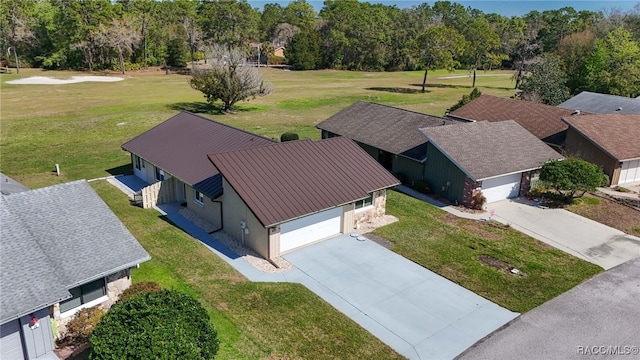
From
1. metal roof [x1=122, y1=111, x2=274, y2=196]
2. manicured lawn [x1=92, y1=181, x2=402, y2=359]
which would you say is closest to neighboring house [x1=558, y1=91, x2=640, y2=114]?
metal roof [x1=122, y1=111, x2=274, y2=196]

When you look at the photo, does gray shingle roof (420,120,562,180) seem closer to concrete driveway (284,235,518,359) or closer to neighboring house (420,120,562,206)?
neighboring house (420,120,562,206)

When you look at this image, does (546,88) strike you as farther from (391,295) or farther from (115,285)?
(115,285)

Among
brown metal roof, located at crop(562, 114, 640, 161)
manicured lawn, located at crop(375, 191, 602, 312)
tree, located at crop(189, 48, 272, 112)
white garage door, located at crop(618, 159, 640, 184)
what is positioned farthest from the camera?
tree, located at crop(189, 48, 272, 112)

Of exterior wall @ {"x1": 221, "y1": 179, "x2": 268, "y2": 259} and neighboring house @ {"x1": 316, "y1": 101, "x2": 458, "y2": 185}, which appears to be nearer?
exterior wall @ {"x1": 221, "y1": 179, "x2": 268, "y2": 259}

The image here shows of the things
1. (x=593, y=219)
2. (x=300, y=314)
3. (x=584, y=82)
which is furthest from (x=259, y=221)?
(x=584, y=82)

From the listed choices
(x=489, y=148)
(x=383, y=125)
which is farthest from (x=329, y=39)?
(x=489, y=148)

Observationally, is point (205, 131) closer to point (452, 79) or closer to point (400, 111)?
point (400, 111)

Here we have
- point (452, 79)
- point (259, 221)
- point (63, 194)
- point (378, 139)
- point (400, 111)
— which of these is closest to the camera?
point (63, 194)
